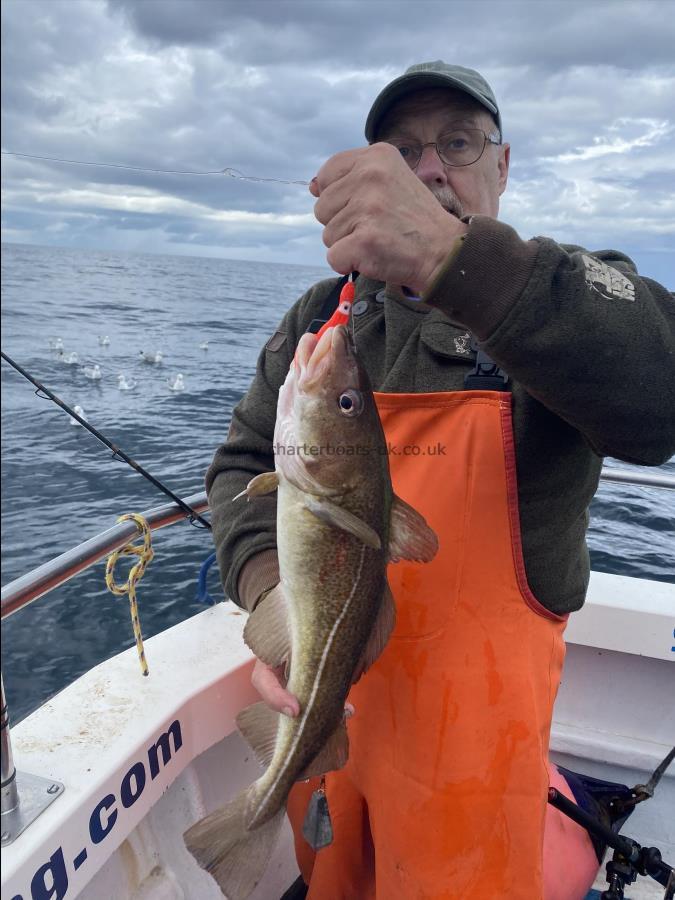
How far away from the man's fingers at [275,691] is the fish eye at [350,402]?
0.86 m

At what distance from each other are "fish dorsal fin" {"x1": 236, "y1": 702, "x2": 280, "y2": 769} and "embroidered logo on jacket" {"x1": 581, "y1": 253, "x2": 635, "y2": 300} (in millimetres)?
1545

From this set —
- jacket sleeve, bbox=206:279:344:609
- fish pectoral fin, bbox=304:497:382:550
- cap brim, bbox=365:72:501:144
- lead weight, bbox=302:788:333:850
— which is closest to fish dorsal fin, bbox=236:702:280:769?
lead weight, bbox=302:788:333:850

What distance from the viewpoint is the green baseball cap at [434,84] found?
234 cm

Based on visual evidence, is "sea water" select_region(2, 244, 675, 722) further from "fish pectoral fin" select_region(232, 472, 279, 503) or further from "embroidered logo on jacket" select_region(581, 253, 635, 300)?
"embroidered logo on jacket" select_region(581, 253, 635, 300)

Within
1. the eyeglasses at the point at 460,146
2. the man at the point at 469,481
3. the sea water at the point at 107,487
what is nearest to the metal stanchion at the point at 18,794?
the man at the point at 469,481

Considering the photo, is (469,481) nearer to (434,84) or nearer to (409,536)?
(409,536)

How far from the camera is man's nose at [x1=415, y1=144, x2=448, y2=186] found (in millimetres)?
2463

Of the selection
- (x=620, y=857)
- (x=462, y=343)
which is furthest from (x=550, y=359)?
(x=620, y=857)

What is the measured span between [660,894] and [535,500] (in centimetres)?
253

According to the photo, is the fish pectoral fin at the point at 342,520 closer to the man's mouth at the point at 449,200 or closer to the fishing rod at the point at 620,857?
the man's mouth at the point at 449,200

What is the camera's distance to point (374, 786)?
83.7 inches

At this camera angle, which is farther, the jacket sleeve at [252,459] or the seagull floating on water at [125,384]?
the seagull floating on water at [125,384]

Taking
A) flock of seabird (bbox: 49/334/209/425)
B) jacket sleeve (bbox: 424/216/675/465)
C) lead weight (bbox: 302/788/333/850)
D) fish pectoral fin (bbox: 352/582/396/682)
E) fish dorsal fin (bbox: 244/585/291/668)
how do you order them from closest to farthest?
jacket sleeve (bbox: 424/216/675/465) → fish pectoral fin (bbox: 352/582/396/682) → fish dorsal fin (bbox: 244/585/291/668) → lead weight (bbox: 302/788/333/850) → flock of seabird (bbox: 49/334/209/425)

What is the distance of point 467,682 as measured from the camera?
1964mm
